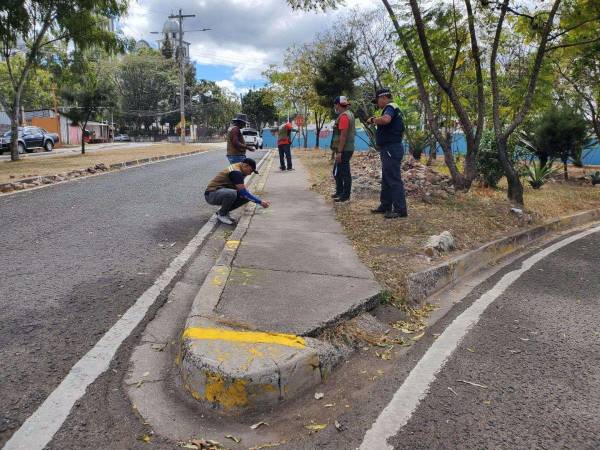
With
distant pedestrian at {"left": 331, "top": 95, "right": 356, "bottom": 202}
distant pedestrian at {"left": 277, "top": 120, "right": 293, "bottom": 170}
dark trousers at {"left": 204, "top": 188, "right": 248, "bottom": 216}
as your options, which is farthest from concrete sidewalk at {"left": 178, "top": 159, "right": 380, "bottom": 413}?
distant pedestrian at {"left": 277, "top": 120, "right": 293, "bottom": 170}

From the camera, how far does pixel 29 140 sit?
90.3ft

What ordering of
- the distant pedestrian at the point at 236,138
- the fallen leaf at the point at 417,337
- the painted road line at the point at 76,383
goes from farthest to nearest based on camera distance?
the distant pedestrian at the point at 236,138 < the fallen leaf at the point at 417,337 < the painted road line at the point at 76,383

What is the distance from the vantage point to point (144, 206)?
27.0ft

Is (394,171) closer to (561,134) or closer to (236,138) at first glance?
(236,138)

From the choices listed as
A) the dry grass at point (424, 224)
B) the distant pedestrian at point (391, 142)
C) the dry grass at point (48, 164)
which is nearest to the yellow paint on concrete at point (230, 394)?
the dry grass at point (424, 224)

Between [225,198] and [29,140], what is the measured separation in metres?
25.6

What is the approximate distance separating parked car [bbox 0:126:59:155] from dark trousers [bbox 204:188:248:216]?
2460cm

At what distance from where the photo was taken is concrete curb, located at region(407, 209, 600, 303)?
4.54 meters

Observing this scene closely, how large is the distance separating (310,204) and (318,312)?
5131 millimetres

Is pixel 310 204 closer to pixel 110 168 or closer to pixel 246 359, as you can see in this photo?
pixel 246 359

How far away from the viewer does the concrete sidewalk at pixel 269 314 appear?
2619 millimetres

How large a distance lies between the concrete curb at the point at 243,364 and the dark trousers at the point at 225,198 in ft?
12.2

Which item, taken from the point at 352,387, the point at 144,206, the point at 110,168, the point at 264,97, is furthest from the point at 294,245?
the point at 264,97

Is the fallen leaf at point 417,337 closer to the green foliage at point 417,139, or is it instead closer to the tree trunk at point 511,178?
the tree trunk at point 511,178
